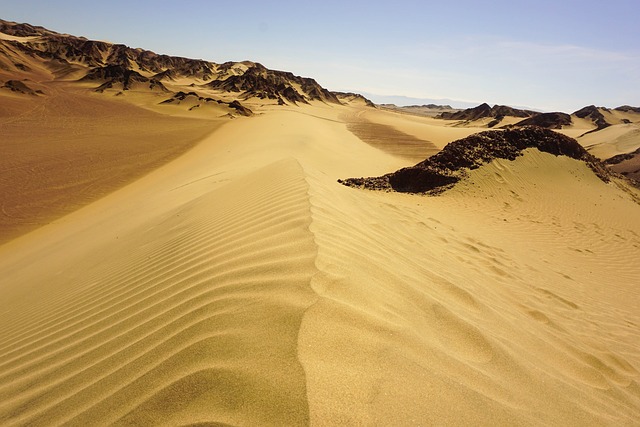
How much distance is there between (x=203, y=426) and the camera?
4.47 ft

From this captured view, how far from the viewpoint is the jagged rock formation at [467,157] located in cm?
955

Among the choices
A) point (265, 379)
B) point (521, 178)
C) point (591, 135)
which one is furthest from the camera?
point (591, 135)

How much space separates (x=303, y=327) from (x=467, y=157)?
9580 millimetres

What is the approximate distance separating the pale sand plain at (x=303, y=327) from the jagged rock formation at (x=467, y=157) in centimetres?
385

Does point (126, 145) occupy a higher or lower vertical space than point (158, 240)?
lower

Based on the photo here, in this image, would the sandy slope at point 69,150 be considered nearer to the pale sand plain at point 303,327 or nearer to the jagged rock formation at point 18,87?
the jagged rock formation at point 18,87

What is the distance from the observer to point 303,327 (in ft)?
5.86

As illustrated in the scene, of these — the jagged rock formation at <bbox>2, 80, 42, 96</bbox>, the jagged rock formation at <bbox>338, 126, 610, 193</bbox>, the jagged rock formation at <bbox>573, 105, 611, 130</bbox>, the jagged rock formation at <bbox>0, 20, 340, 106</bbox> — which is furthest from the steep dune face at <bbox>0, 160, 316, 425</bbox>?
the jagged rock formation at <bbox>573, 105, 611, 130</bbox>

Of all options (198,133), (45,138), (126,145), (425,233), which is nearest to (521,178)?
(425,233)

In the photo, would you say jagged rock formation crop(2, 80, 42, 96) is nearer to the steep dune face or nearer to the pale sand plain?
the pale sand plain

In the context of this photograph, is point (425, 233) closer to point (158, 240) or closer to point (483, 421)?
point (158, 240)

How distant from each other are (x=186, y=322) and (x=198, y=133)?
24.1 meters

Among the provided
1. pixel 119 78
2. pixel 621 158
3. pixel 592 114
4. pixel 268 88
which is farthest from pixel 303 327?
pixel 592 114

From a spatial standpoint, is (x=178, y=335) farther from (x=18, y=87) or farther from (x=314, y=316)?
(x=18, y=87)
